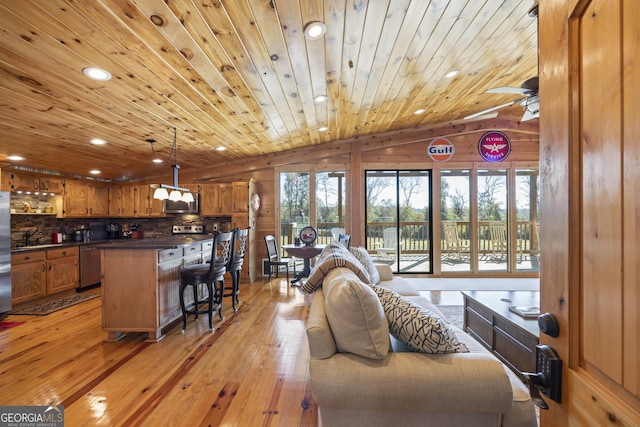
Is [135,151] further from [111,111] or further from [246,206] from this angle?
[246,206]

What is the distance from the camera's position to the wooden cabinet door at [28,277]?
392cm

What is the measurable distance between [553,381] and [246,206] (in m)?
5.19

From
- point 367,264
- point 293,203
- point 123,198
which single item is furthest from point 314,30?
point 123,198

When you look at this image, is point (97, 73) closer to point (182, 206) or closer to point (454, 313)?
point (182, 206)

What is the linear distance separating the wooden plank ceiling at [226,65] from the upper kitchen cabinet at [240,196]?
1.29 m

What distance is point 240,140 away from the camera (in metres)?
4.40

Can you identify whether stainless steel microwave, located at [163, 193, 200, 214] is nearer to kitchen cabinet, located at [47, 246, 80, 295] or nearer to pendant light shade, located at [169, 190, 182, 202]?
kitchen cabinet, located at [47, 246, 80, 295]

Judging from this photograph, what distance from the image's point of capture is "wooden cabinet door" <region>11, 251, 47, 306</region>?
12.8 feet

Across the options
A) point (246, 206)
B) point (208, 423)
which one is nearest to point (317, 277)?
point (208, 423)

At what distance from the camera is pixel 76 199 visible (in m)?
5.13

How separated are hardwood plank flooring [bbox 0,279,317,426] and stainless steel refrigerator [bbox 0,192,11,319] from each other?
0.27 m

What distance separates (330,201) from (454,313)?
326cm

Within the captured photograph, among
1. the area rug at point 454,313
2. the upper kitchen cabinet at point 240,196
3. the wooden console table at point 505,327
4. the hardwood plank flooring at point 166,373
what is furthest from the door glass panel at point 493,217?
the upper kitchen cabinet at point 240,196

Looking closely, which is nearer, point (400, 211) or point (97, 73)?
point (97, 73)
